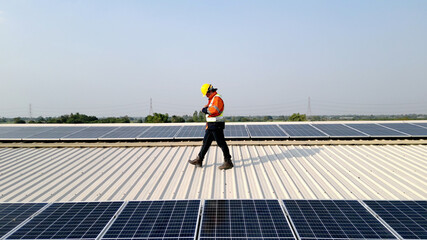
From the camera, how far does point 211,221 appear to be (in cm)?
388

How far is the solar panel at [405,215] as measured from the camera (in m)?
3.57

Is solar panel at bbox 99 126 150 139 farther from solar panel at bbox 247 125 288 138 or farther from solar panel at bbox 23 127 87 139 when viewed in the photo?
solar panel at bbox 247 125 288 138

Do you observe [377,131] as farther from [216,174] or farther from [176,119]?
[176,119]

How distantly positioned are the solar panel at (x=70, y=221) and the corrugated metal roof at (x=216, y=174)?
975 millimetres

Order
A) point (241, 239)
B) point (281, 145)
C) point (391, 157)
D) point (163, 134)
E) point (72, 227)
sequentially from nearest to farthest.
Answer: point (241, 239) → point (72, 227) → point (391, 157) → point (281, 145) → point (163, 134)

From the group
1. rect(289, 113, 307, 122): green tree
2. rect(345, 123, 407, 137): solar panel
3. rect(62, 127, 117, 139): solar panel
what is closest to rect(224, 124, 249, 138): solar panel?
rect(345, 123, 407, 137): solar panel

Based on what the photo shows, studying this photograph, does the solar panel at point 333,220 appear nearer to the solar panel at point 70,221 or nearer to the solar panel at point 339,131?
the solar panel at point 70,221

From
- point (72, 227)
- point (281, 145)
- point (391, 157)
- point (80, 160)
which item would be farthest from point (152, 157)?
point (391, 157)

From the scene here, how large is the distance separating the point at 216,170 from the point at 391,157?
23.2ft

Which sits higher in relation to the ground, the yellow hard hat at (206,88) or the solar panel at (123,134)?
the yellow hard hat at (206,88)

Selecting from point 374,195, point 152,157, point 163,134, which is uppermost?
point 163,134

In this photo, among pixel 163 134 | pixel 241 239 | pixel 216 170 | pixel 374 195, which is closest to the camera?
pixel 241 239

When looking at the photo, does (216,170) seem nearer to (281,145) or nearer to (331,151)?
(281,145)

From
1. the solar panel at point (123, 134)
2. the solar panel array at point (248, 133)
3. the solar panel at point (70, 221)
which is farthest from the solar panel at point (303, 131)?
the solar panel at point (70, 221)
